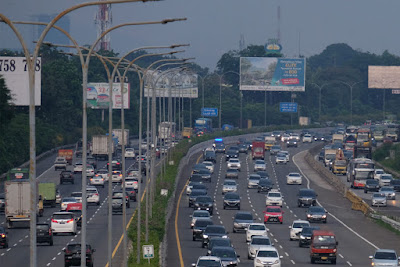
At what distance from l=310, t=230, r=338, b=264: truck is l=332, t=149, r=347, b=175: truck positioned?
57723 millimetres

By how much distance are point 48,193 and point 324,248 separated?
3505 cm

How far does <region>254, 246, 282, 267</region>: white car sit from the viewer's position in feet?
148

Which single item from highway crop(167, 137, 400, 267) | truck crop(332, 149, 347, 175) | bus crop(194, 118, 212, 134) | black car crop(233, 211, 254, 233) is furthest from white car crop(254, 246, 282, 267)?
bus crop(194, 118, 212, 134)

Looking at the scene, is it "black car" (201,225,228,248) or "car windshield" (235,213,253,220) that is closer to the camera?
"black car" (201,225,228,248)

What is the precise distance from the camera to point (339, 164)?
107312mm

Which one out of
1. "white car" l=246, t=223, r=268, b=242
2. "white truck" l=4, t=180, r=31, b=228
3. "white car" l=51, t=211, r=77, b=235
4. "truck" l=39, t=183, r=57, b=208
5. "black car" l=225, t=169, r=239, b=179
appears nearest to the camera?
"white car" l=246, t=223, r=268, b=242

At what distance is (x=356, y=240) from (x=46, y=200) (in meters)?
28.2

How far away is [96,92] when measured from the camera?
153m

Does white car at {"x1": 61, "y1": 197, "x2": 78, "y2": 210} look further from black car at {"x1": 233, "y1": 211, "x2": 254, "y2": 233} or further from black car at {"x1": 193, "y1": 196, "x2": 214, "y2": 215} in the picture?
black car at {"x1": 233, "y1": 211, "x2": 254, "y2": 233}

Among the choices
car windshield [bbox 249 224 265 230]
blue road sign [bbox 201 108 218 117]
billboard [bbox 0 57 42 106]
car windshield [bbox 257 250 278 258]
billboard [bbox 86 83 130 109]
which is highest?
billboard [bbox 0 57 42 106]

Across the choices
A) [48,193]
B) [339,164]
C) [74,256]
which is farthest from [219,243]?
[339,164]

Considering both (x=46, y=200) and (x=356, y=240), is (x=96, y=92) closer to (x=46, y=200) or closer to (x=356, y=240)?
(x=46, y=200)

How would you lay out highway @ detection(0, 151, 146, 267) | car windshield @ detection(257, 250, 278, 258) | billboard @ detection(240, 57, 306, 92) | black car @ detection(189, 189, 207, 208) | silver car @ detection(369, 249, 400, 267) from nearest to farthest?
silver car @ detection(369, 249, 400, 267), car windshield @ detection(257, 250, 278, 258), highway @ detection(0, 151, 146, 267), black car @ detection(189, 189, 207, 208), billboard @ detection(240, 57, 306, 92)

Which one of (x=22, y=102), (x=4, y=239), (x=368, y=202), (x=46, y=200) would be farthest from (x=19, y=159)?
(x=4, y=239)
